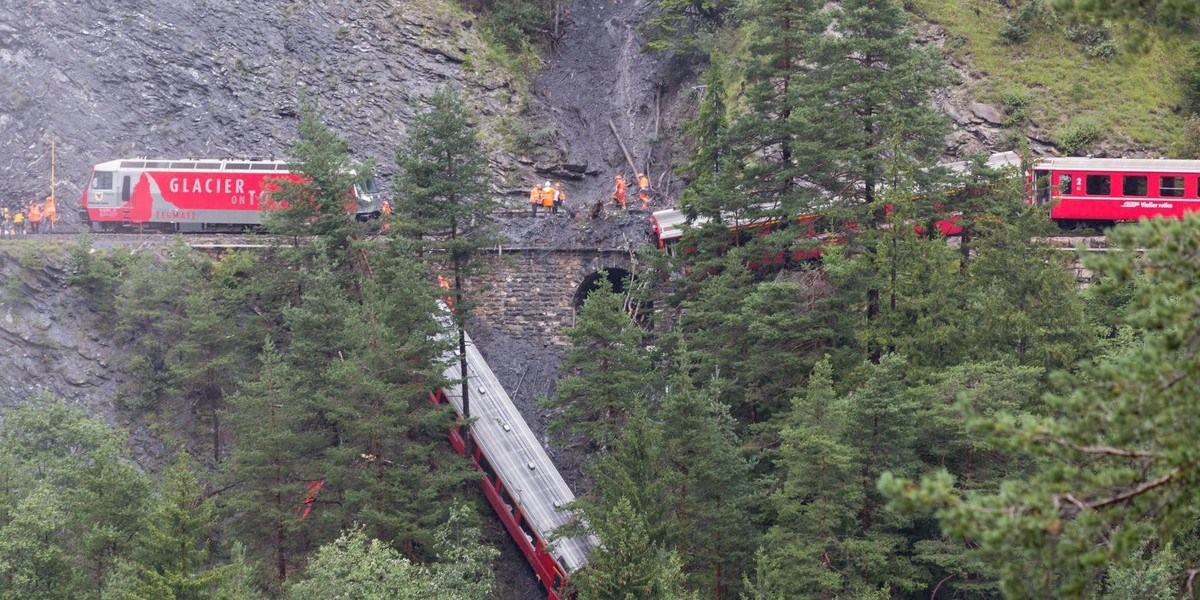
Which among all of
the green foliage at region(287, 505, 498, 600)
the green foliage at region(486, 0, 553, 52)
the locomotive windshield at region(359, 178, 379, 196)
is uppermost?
the green foliage at region(486, 0, 553, 52)

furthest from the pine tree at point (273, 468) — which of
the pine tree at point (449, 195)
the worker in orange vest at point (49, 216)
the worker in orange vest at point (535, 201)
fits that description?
the worker in orange vest at point (49, 216)

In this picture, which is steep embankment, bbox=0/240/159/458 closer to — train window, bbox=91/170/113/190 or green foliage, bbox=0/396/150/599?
train window, bbox=91/170/113/190

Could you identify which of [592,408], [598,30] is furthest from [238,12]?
[592,408]

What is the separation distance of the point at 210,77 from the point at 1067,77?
2936 cm

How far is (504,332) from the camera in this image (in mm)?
34500

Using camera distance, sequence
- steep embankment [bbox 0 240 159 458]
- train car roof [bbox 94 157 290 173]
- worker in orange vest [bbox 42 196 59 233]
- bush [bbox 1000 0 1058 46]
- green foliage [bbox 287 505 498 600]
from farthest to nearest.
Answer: bush [bbox 1000 0 1058 46]
train car roof [bbox 94 157 290 173]
worker in orange vest [bbox 42 196 59 233]
steep embankment [bbox 0 240 159 458]
green foliage [bbox 287 505 498 600]

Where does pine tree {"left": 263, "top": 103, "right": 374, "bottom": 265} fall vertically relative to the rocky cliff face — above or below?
below

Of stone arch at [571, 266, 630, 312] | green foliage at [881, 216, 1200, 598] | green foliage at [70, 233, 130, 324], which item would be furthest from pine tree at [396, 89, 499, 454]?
green foliage at [881, 216, 1200, 598]

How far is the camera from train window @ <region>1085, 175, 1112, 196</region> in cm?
3092

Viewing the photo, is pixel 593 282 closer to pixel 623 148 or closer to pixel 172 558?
pixel 623 148

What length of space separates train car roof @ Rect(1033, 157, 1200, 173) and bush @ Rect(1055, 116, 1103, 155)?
13.4ft

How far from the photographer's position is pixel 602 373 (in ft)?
84.4

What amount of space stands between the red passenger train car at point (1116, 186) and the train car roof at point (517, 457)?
1469 centimetres

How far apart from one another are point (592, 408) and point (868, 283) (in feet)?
21.7
